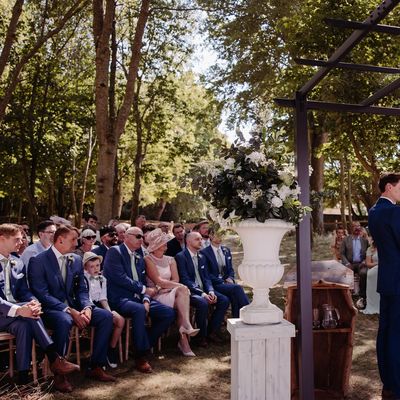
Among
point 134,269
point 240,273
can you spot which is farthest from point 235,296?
point 240,273

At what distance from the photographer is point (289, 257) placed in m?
17.6

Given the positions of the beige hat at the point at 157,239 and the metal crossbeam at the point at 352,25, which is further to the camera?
the beige hat at the point at 157,239

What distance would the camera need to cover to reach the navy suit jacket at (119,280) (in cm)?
628

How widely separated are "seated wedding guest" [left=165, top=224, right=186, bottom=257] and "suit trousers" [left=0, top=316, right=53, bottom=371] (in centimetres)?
399

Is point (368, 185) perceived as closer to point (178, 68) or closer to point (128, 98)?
point (178, 68)

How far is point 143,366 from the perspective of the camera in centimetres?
573

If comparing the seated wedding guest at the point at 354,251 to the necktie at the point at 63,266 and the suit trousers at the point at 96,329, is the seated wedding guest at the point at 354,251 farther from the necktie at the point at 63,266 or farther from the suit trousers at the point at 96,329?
the necktie at the point at 63,266

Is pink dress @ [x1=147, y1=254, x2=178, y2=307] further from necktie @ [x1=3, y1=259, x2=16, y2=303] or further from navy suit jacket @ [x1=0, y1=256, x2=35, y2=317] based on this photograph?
necktie @ [x1=3, y1=259, x2=16, y2=303]

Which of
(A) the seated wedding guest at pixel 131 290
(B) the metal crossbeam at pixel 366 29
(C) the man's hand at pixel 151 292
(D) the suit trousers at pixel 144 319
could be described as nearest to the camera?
(B) the metal crossbeam at pixel 366 29

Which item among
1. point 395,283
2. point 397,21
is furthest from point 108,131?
point 395,283

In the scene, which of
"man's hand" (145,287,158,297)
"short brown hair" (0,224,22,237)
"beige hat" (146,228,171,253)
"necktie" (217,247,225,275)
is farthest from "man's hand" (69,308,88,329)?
"necktie" (217,247,225,275)

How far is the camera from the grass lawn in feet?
16.4

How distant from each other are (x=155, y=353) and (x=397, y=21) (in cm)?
857

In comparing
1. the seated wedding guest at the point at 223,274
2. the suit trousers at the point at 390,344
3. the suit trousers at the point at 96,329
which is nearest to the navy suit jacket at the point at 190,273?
the seated wedding guest at the point at 223,274
